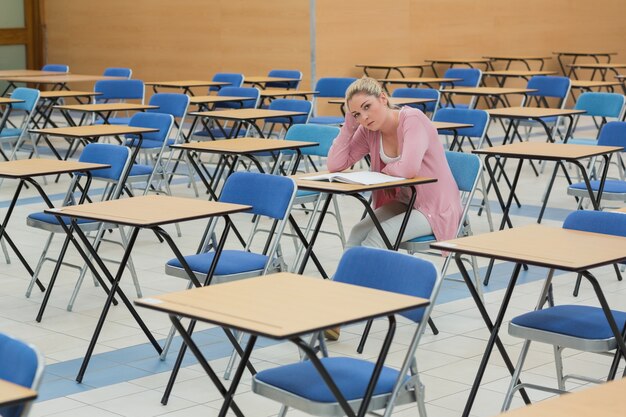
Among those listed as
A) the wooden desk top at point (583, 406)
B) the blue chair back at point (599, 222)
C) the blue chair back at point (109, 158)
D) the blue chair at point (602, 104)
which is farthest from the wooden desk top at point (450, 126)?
the wooden desk top at point (583, 406)

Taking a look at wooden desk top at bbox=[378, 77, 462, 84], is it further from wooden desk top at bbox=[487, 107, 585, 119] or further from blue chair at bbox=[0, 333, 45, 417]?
blue chair at bbox=[0, 333, 45, 417]

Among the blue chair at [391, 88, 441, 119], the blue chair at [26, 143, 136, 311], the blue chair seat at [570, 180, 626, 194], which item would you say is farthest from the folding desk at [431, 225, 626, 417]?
the blue chair at [391, 88, 441, 119]

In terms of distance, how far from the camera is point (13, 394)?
2.41 meters

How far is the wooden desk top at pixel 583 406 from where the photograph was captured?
2.32 meters

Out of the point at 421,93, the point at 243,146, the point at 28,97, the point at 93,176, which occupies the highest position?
the point at 28,97

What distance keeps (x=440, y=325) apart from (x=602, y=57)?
13114mm

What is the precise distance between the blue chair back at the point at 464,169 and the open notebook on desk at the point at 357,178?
570 millimetres

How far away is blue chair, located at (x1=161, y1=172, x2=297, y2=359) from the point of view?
16.0ft

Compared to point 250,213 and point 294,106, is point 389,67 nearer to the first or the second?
point 294,106

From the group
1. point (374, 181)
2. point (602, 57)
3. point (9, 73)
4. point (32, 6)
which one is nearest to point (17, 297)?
point (374, 181)

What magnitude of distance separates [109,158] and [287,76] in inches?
267

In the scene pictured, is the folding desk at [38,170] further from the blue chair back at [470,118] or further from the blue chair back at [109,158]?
the blue chair back at [470,118]

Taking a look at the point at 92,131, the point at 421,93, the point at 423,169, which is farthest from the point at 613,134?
the point at 92,131

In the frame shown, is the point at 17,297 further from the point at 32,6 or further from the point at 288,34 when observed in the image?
the point at 32,6
